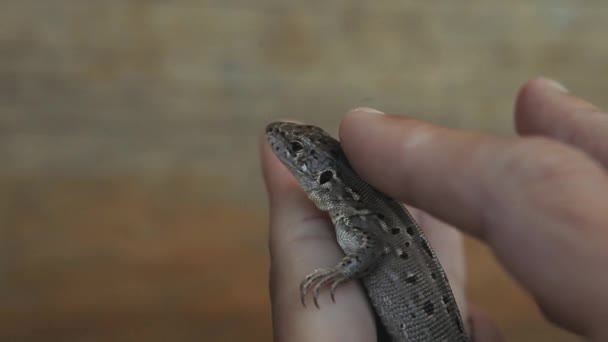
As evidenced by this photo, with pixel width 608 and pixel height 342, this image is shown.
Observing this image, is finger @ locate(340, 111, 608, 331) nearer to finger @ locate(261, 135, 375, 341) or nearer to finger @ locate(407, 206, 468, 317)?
finger @ locate(261, 135, 375, 341)

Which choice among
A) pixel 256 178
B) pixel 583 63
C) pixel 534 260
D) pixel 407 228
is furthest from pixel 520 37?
pixel 534 260

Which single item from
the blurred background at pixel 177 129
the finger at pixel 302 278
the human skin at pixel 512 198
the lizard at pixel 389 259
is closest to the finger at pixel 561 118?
the human skin at pixel 512 198

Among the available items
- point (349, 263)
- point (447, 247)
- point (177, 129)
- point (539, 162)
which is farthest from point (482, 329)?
point (177, 129)

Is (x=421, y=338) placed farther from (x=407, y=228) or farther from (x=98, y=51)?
(x=98, y=51)

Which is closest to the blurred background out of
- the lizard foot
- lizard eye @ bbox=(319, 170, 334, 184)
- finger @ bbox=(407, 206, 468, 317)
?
finger @ bbox=(407, 206, 468, 317)

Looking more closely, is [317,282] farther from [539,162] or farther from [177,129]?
[177,129]

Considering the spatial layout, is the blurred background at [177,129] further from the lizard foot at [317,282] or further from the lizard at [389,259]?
the lizard foot at [317,282]
